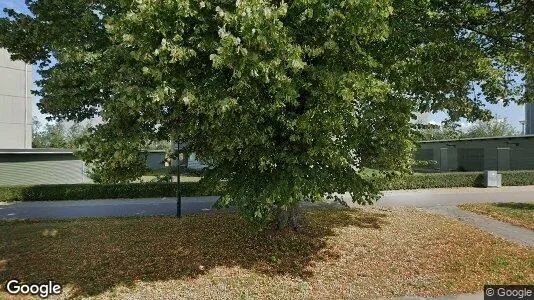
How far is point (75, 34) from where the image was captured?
311 inches

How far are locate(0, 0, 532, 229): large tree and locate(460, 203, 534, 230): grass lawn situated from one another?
6.14 m

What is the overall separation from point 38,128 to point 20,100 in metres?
59.9

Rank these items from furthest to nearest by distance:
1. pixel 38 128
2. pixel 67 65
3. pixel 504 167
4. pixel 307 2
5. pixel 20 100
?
pixel 38 128
pixel 20 100
pixel 504 167
pixel 67 65
pixel 307 2

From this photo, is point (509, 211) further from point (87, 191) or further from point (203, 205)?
point (87, 191)

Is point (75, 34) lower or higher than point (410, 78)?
higher

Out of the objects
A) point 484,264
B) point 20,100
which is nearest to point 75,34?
point 484,264

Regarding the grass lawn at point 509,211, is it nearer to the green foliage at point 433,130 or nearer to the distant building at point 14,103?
the green foliage at point 433,130

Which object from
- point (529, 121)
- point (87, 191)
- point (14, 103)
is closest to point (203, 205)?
point (87, 191)

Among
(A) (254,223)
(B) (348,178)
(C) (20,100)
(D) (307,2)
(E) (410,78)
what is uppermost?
(C) (20,100)

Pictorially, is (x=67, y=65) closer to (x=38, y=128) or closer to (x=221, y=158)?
(x=221, y=158)

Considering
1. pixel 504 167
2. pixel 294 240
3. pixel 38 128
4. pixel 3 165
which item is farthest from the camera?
pixel 38 128

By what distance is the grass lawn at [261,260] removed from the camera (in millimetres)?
7457

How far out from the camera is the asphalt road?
1544cm

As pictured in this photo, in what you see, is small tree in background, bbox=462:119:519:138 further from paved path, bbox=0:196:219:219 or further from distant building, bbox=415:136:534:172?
paved path, bbox=0:196:219:219
